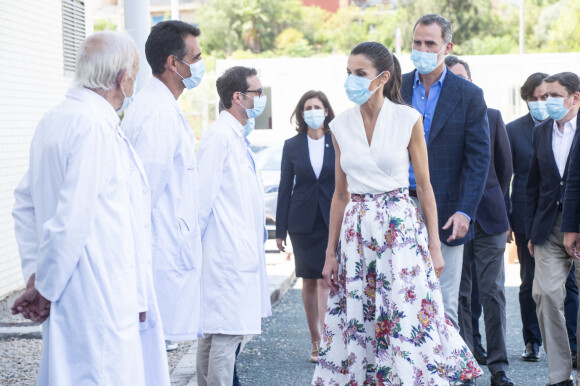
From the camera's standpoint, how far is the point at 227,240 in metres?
5.36

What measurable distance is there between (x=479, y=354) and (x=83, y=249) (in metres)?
4.58

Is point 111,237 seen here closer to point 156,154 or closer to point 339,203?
point 156,154

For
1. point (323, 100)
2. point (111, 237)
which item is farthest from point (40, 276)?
point (323, 100)

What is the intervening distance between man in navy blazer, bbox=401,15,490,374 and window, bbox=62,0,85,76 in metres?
7.20

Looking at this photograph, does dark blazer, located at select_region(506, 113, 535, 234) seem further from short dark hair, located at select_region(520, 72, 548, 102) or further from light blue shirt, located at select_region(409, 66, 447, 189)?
light blue shirt, located at select_region(409, 66, 447, 189)

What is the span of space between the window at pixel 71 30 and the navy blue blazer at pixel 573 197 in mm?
7628

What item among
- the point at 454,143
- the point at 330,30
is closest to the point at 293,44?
the point at 330,30

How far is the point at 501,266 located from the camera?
673 cm

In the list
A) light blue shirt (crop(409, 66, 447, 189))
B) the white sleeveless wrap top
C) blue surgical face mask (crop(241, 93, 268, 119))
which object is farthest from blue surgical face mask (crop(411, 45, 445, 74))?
blue surgical face mask (crop(241, 93, 268, 119))

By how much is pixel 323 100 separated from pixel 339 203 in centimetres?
294

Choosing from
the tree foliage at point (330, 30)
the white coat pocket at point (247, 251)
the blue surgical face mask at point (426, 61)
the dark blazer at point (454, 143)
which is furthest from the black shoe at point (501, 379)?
the tree foliage at point (330, 30)

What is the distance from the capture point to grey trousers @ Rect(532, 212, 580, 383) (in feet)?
20.6

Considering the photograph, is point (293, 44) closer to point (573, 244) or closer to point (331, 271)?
point (573, 244)

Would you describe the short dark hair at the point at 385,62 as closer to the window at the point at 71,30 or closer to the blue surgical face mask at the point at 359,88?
the blue surgical face mask at the point at 359,88
